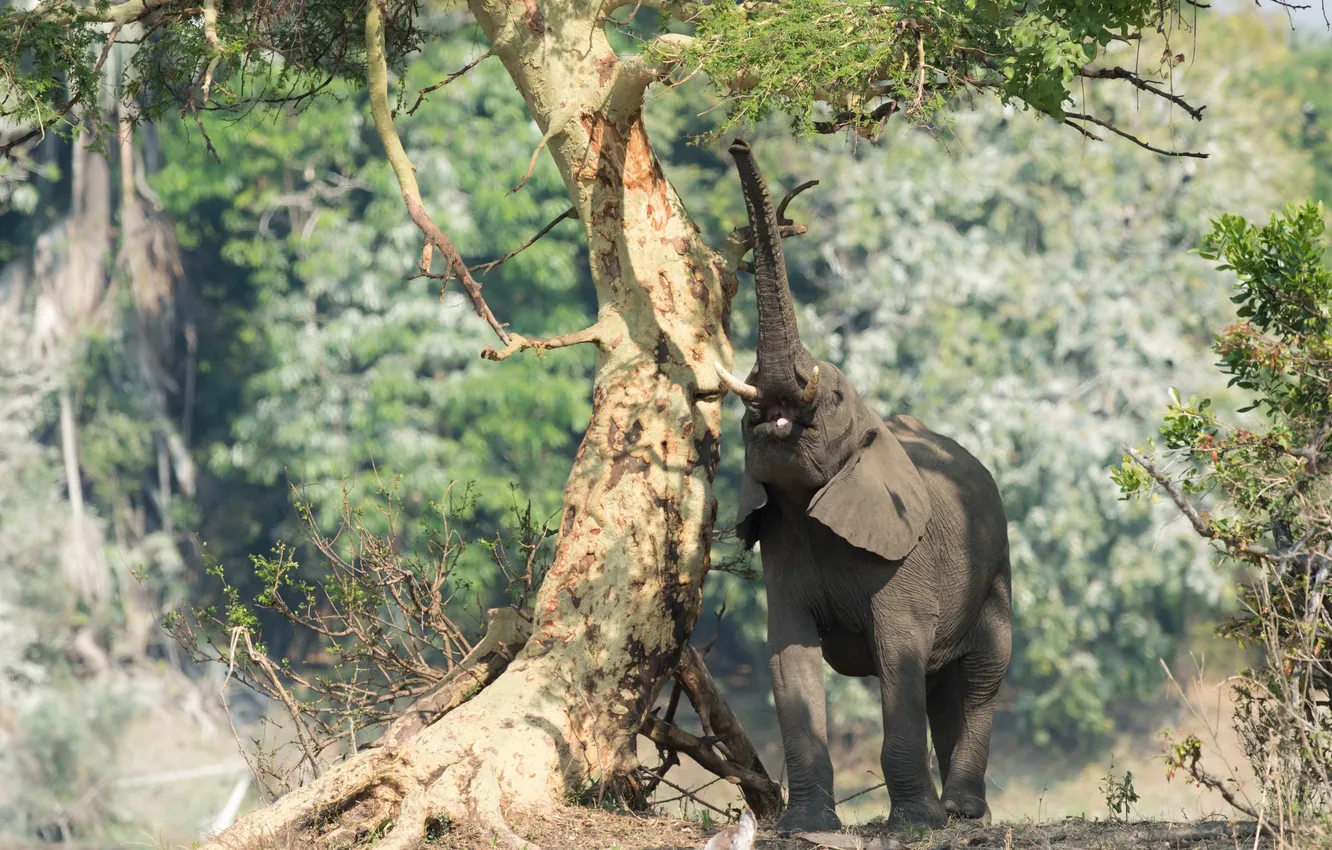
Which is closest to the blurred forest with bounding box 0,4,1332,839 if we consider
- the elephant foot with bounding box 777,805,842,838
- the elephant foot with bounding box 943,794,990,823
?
the elephant foot with bounding box 943,794,990,823

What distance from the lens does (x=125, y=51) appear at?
27453mm

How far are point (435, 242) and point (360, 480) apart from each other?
756 inches

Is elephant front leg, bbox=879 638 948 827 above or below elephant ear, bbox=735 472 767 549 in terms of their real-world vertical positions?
below

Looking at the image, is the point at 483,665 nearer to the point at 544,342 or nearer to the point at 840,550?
the point at 544,342

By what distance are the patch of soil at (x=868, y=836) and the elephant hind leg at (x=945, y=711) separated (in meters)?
1.38

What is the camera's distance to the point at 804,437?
8.12 metres

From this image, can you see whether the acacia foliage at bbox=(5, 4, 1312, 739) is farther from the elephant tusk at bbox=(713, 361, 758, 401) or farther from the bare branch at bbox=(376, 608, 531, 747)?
the elephant tusk at bbox=(713, 361, 758, 401)

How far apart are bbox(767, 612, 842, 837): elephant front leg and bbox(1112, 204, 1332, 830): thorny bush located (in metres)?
1.82

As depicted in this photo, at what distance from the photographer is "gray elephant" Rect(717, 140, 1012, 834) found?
26.1 feet

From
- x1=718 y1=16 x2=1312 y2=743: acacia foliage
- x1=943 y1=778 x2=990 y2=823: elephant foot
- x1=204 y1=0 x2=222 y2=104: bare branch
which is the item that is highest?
x1=204 y1=0 x2=222 y2=104: bare branch

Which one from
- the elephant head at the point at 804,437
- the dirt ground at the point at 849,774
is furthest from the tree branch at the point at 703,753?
the dirt ground at the point at 849,774

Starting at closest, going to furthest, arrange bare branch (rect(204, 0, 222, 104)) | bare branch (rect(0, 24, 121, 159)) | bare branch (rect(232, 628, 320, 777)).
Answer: bare branch (rect(204, 0, 222, 104))
bare branch (rect(0, 24, 121, 159))
bare branch (rect(232, 628, 320, 777))

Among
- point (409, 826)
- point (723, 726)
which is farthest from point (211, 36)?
point (723, 726)

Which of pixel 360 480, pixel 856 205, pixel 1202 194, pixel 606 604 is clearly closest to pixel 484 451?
pixel 360 480
